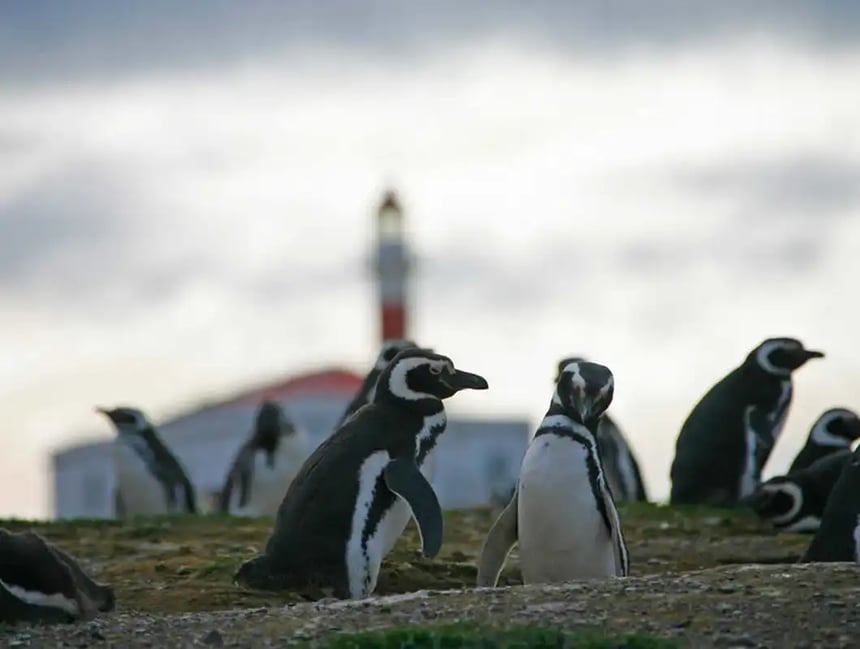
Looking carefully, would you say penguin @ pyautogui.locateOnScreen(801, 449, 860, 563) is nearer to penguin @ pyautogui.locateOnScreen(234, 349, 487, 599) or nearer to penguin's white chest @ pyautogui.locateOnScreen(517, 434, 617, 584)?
penguin's white chest @ pyautogui.locateOnScreen(517, 434, 617, 584)

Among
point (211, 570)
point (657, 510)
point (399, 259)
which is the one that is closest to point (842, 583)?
point (211, 570)

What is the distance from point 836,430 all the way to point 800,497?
7.97 feet

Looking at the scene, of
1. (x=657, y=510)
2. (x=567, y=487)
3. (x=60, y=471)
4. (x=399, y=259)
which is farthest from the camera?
(x=399, y=259)

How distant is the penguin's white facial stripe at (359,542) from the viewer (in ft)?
35.7

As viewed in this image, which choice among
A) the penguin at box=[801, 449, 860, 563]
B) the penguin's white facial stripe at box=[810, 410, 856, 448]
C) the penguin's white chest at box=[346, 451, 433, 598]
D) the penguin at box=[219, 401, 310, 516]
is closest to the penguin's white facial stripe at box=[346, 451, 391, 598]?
the penguin's white chest at box=[346, 451, 433, 598]

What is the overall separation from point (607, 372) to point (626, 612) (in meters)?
2.61

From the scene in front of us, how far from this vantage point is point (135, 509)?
19969 mm

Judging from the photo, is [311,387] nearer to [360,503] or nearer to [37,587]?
[360,503]

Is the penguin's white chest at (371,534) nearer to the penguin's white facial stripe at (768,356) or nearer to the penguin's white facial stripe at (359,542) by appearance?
the penguin's white facial stripe at (359,542)

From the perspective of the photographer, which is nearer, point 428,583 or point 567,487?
point 567,487

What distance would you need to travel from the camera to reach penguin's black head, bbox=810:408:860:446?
1638 centimetres

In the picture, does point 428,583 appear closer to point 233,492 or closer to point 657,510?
point 657,510

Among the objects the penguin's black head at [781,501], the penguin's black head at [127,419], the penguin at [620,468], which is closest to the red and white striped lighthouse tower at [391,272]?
the penguin's black head at [127,419]

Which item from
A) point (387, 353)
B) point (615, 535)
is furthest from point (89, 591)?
point (387, 353)
